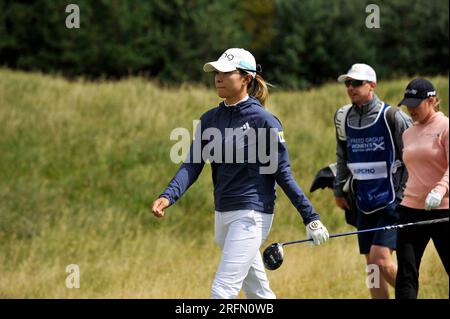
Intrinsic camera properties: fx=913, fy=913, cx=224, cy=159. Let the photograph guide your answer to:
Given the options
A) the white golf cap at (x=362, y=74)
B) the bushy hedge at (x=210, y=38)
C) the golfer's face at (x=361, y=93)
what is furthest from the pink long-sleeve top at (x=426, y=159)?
the bushy hedge at (x=210, y=38)

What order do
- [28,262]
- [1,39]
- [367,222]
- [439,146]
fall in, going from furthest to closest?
[1,39]
[28,262]
[367,222]
[439,146]

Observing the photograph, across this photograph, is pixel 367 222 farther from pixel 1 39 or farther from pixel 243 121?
pixel 1 39

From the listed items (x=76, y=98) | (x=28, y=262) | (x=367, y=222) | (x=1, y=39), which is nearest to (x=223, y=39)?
(x=1, y=39)

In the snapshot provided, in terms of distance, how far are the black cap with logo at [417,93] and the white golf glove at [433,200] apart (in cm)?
76

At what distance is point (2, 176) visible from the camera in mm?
15289

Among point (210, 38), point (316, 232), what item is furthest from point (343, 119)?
point (210, 38)

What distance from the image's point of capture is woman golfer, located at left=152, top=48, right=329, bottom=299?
20.9 feet

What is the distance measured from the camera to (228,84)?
6.56m

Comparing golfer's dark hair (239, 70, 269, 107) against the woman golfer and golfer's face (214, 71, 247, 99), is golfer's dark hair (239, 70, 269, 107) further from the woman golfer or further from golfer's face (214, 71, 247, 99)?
golfer's face (214, 71, 247, 99)

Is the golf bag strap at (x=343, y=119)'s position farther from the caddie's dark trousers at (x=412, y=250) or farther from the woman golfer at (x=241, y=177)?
the woman golfer at (x=241, y=177)

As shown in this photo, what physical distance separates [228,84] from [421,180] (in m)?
1.93

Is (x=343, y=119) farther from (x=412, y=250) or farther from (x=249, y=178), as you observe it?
(x=249, y=178)

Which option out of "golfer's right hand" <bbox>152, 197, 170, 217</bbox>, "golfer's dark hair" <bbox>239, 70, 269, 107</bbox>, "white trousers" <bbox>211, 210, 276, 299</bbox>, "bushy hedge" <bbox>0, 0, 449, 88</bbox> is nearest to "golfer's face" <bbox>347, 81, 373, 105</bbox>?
"golfer's dark hair" <bbox>239, 70, 269, 107</bbox>
